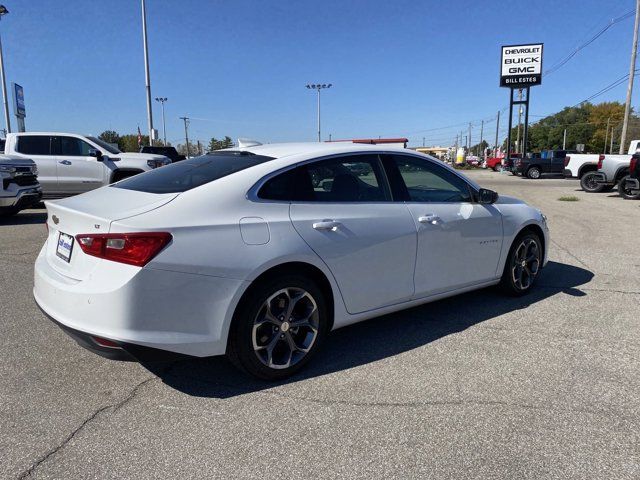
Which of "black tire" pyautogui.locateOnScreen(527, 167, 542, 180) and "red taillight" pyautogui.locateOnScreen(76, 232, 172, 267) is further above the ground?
"red taillight" pyautogui.locateOnScreen(76, 232, 172, 267)

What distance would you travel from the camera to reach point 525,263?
5086 millimetres

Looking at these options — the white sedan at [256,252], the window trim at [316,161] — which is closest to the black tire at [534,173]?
the white sedan at [256,252]

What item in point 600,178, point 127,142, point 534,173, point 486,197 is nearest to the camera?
point 486,197

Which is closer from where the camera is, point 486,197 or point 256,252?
point 256,252

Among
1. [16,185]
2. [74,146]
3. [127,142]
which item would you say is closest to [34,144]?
[74,146]

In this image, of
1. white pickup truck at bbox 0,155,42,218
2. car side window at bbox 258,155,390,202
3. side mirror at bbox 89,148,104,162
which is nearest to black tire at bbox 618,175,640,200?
car side window at bbox 258,155,390,202

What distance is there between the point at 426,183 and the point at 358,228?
3.66 ft

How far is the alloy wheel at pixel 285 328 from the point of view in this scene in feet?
10.3

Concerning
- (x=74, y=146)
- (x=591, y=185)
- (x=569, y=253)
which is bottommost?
(x=569, y=253)

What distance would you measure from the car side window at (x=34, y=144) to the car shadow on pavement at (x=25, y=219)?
1597 mm

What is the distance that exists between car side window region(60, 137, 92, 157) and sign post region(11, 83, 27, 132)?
25482 mm

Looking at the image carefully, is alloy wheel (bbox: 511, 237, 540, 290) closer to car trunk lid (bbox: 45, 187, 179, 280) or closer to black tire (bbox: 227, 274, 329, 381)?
black tire (bbox: 227, 274, 329, 381)

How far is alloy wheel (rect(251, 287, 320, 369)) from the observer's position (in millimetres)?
3137

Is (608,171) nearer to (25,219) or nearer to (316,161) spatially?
(316,161)
